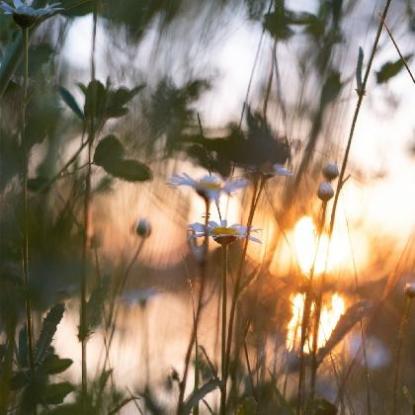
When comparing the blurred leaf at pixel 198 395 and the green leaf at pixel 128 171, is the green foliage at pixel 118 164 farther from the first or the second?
the blurred leaf at pixel 198 395

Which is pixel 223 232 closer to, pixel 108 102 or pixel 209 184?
pixel 209 184

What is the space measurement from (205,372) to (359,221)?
0.20 meters

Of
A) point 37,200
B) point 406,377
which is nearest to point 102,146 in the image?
point 37,200

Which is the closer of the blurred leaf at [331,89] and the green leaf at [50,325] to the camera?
the green leaf at [50,325]

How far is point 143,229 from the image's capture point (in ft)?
2.20

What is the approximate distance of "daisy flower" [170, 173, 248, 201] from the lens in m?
0.65

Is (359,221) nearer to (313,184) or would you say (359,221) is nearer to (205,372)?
(313,184)

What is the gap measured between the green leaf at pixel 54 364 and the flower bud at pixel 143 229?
116 mm

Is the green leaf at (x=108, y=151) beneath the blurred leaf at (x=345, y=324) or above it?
above

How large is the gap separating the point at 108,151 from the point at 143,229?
0.22ft

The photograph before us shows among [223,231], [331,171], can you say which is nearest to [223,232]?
[223,231]

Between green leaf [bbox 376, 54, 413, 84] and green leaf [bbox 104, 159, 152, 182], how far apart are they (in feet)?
0.86

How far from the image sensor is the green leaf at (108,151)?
0.67 meters

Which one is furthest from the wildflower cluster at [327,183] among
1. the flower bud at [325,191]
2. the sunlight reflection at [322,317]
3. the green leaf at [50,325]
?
the green leaf at [50,325]
